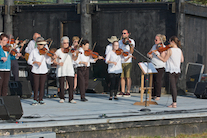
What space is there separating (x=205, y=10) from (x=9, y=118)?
9.17 metres

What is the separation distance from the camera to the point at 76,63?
32.6 feet

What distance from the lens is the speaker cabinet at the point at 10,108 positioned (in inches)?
229

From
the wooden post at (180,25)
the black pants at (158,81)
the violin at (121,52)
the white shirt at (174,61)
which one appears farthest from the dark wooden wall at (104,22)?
the white shirt at (174,61)

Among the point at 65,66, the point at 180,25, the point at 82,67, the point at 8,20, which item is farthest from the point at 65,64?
the point at 8,20

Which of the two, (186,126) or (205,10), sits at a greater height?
(205,10)

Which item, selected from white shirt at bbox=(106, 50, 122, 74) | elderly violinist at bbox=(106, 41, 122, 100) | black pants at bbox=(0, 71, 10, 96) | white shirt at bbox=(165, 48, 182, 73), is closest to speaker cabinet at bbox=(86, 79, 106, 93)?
elderly violinist at bbox=(106, 41, 122, 100)

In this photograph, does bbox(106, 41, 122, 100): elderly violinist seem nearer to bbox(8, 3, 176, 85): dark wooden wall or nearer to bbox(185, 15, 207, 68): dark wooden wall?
bbox(8, 3, 176, 85): dark wooden wall

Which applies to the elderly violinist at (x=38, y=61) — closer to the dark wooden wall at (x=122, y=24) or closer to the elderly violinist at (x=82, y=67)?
the elderly violinist at (x=82, y=67)

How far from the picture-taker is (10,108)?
5895mm

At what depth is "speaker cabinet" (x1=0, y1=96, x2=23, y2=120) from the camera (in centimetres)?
580

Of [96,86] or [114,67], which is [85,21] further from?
[114,67]

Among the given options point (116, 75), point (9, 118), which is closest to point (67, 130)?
point (9, 118)

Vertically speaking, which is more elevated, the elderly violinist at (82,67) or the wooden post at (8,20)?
the wooden post at (8,20)

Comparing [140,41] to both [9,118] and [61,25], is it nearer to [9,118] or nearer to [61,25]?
[61,25]
